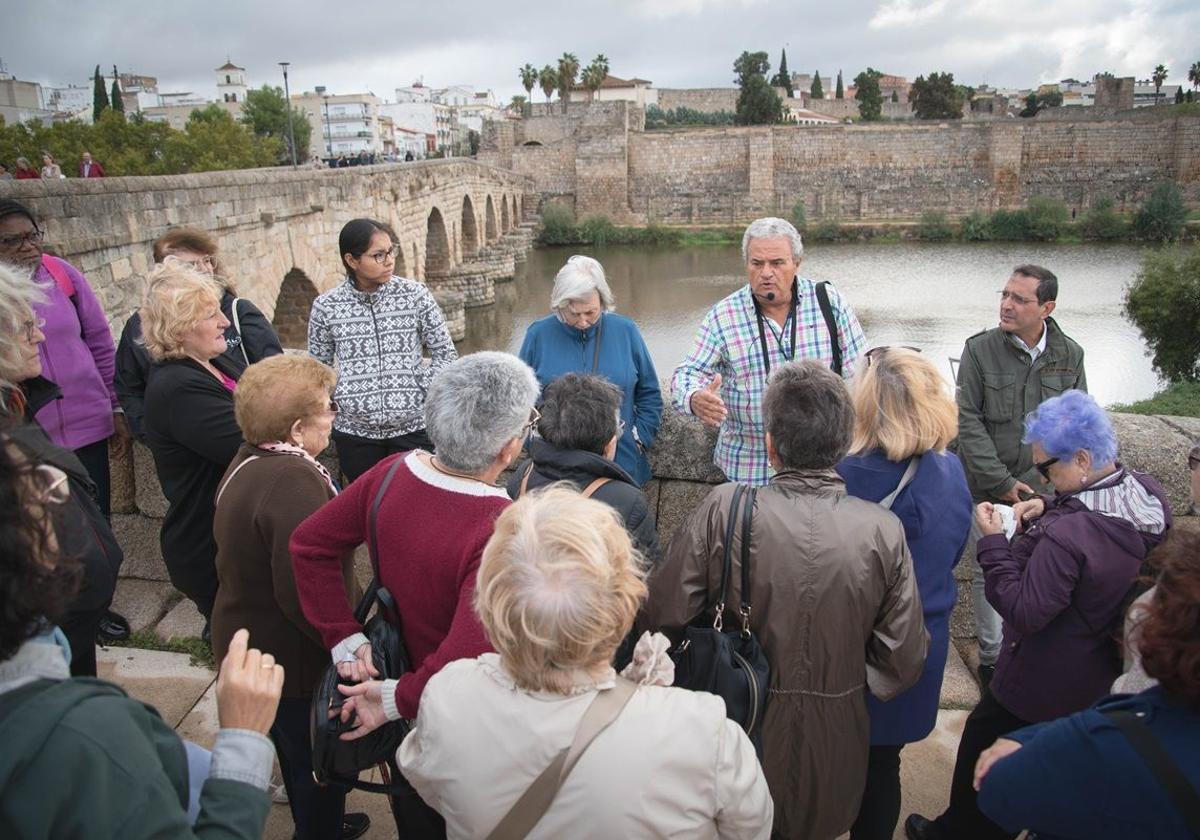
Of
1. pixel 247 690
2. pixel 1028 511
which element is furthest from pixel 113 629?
pixel 1028 511

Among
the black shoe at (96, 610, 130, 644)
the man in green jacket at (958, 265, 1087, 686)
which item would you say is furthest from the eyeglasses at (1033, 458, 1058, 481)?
the black shoe at (96, 610, 130, 644)

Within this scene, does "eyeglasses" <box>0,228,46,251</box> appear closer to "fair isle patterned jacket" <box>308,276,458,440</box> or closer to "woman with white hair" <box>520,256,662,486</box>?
"fair isle patterned jacket" <box>308,276,458,440</box>

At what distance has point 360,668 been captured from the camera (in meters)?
1.75

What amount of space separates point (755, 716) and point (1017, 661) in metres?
0.70

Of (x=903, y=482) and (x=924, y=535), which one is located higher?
(x=903, y=482)

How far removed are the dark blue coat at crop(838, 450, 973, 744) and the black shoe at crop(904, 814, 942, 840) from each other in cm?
36

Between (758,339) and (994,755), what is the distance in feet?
5.04

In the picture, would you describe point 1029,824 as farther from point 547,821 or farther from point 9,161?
point 9,161

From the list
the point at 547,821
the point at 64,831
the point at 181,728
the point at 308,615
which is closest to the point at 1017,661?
the point at 547,821

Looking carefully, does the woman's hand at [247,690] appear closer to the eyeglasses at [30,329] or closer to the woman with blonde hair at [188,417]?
the woman with blonde hair at [188,417]

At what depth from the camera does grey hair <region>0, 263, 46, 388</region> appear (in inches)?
79.8

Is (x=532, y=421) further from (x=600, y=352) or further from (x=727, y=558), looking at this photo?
(x=600, y=352)

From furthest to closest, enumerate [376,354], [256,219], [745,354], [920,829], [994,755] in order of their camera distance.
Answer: [256,219] < [376,354] < [745,354] < [920,829] < [994,755]

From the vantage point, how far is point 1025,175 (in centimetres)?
3838
